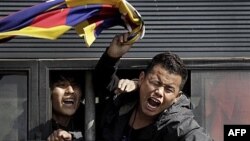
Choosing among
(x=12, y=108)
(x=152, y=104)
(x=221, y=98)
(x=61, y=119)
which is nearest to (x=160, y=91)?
(x=152, y=104)

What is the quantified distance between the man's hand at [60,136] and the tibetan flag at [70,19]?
0.53 meters

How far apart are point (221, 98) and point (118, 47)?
695 millimetres

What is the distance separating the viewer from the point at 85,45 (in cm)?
443

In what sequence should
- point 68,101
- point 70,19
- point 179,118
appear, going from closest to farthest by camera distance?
point 179,118 < point 70,19 < point 68,101

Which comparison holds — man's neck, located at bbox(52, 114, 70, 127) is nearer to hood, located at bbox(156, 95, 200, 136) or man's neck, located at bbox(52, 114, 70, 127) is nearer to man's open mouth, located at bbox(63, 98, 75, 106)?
man's open mouth, located at bbox(63, 98, 75, 106)

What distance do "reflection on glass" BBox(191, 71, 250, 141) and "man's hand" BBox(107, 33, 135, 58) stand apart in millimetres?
478

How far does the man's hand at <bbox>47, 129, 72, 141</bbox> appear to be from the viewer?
4258 millimetres

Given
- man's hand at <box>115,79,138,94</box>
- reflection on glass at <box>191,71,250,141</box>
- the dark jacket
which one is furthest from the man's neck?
reflection on glass at <box>191,71,250,141</box>

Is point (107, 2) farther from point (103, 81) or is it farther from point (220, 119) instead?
point (220, 119)

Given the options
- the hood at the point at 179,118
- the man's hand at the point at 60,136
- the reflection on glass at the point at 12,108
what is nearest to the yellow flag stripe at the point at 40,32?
the reflection on glass at the point at 12,108

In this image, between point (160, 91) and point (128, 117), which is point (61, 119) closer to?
point (128, 117)

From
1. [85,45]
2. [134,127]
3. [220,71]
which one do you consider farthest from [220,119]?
[85,45]

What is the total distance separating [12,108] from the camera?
14.5 ft

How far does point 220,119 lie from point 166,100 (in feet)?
1.67
